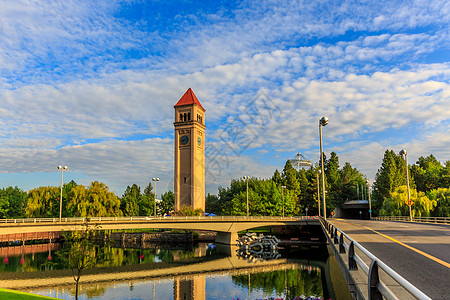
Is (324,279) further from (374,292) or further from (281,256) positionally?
(374,292)

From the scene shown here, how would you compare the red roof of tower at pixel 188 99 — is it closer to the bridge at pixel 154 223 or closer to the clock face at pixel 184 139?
the clock face at pixel 184 139

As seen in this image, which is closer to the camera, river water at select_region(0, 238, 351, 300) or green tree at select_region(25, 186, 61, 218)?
river water at select_region(0, 238, 351, 300)

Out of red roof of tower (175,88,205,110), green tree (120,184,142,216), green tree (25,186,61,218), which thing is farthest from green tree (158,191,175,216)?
green tree (25,186,61,218)

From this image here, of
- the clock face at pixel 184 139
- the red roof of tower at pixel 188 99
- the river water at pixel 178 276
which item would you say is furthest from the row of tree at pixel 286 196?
the red roof of tower at pixel 188 99

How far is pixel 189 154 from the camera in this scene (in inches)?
3634

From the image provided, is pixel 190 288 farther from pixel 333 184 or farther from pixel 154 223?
pixel 333 184

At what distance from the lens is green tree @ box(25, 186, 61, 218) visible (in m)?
68.1

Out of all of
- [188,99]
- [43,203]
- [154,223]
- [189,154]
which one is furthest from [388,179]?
[43,203]

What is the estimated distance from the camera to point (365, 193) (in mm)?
119188

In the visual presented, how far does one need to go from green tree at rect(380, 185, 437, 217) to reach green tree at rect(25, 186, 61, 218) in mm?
70093

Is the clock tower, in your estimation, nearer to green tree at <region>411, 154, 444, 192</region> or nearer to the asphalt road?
green tree at <region>411, 154, 444, 192</region>

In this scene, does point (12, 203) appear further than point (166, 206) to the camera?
No

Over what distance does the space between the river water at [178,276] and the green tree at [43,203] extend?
14307mm

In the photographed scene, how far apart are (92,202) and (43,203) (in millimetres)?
11121
